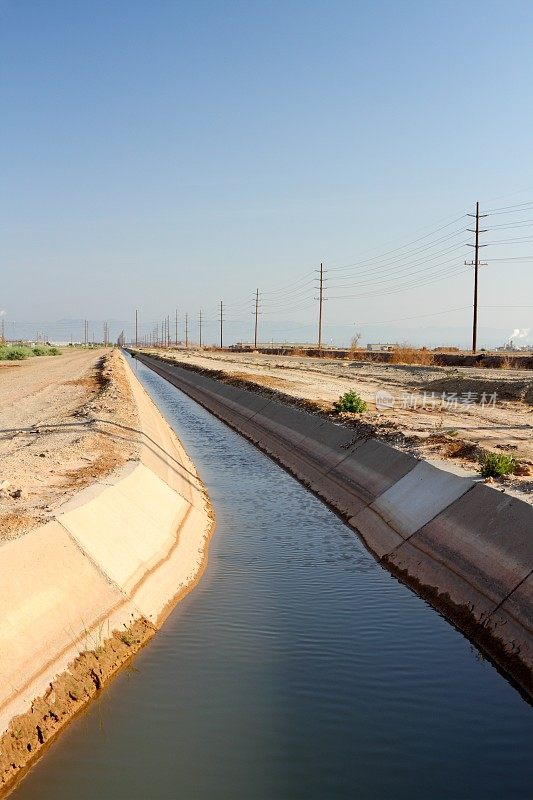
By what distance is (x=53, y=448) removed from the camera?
17.7 metres

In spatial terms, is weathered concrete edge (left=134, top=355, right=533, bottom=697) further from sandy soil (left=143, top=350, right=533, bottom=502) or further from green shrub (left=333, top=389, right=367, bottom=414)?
green shrub (left=333, top=389, right=367, bottom=414)

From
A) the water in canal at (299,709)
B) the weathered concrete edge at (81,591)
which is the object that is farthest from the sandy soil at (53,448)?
Answer: the water in canal at (299,709)

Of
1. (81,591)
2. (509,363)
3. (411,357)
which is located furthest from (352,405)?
(411,357)

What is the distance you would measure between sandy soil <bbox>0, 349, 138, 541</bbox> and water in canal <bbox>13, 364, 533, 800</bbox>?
2.65 meters

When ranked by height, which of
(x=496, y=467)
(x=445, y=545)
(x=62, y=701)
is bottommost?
(x=62, y=701)

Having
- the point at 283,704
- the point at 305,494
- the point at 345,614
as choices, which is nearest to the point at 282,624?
the point at 345,614

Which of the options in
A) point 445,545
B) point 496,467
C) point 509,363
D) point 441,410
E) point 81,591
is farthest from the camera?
point 509,363

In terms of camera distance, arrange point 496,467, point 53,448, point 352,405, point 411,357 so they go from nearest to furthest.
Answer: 1. point 496,467
2. point 53,448
3. point 352,405
4. point 411,357

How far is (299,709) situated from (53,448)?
1137 centimetres

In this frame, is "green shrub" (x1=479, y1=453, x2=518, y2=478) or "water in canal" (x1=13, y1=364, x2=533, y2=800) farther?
"green shrub" (x1=479, y1=453, x2=518, y2=478)

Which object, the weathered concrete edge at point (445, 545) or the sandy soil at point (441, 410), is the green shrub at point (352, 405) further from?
the weathered concrete edge at point (445, 545)

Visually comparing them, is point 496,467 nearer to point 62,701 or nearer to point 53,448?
point 62,701

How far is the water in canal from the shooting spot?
6348 mm

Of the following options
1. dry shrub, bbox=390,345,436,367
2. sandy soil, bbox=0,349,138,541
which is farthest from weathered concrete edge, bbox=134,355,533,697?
dry shrub, bbox=390,345,436,367
